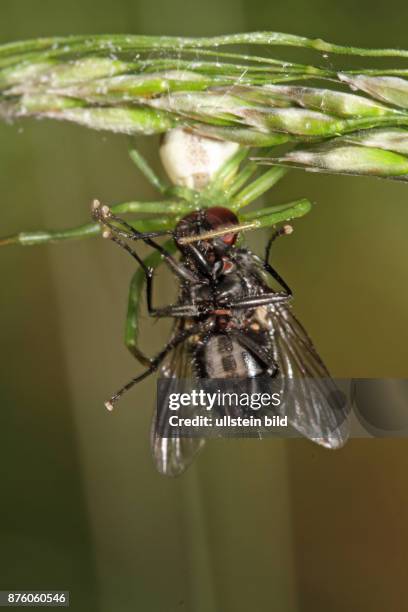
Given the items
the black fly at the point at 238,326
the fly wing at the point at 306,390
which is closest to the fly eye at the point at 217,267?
the black fly at the point at 238,326

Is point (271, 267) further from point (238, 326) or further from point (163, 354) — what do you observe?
point (163, 354)

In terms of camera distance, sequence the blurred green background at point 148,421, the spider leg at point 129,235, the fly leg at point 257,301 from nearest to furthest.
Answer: the spider leg at point 129,235 → the fly leg at point 257,301 → the blurred green background at point 148,421

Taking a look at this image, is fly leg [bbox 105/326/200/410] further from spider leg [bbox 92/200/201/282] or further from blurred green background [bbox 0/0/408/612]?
blurred green background [bbox 0/0/408/612]

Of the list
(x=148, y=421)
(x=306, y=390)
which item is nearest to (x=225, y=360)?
(x=306, y=390)

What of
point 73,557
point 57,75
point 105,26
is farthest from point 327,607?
point 105,26

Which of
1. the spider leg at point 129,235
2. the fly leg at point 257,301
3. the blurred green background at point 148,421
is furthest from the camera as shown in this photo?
the blurred green background at point 148,421

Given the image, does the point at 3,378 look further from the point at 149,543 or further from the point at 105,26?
the point at 105,26

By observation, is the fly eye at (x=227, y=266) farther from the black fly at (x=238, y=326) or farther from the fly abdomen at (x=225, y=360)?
the fly abdomen at (x=225, y=360)

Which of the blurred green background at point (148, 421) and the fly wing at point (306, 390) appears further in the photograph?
the blurred green background at point (148, 421)
